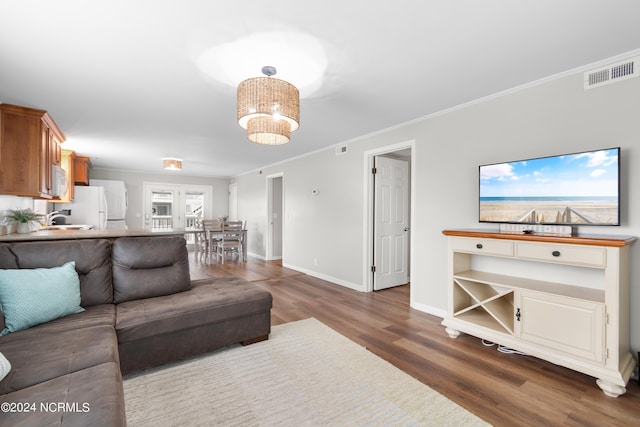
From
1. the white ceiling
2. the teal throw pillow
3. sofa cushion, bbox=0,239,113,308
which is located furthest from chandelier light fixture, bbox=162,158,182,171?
the teal throw pillow

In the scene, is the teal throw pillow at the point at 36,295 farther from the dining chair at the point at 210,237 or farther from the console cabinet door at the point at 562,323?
the dining chair at the point at 210,237

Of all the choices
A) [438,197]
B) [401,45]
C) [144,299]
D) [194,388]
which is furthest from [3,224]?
[438,197]

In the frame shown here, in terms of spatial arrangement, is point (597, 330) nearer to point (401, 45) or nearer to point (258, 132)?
point (401, 45)

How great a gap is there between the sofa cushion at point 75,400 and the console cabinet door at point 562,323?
→ 8.66ft

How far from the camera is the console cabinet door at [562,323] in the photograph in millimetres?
1916

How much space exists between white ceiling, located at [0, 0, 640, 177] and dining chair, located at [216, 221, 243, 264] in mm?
3551

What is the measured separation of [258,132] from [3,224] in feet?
10.4

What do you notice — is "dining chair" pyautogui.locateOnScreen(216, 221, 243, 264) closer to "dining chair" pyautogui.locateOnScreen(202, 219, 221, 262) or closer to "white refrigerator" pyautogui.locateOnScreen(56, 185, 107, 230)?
"dining chair" pyautogui.locateOnScreen(202, 219, 221, 262)

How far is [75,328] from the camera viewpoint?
5.90ft

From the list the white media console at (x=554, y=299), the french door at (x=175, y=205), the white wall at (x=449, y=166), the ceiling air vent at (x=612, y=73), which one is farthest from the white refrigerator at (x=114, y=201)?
the ceiling air vent at (x=612, y=73)

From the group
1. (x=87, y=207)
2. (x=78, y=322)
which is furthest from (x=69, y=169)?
(x=78, y=322)

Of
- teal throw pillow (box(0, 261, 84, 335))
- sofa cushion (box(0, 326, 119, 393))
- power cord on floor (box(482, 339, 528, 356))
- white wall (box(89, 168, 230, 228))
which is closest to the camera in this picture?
sofa cushion (box(0, 326, 119, 393))

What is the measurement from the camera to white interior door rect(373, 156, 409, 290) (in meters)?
4.30

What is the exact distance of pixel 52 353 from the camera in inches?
57.3
